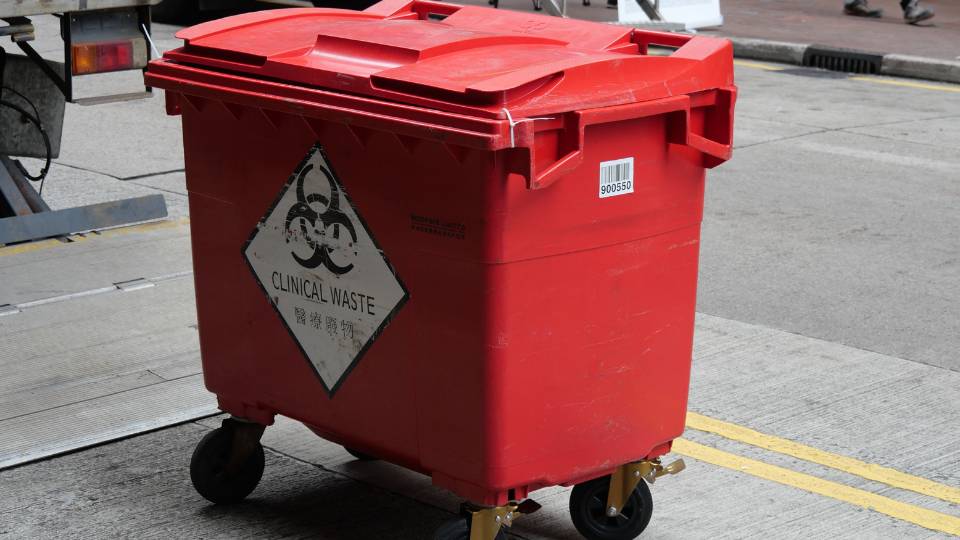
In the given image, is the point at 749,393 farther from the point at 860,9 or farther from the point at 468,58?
the point at 860,9

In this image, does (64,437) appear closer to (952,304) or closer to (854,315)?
(854,315)

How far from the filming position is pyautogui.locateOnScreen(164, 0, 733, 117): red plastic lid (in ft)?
10.7

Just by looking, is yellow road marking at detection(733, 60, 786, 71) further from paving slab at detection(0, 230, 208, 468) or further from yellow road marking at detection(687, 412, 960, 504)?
yellow road marking at detection(687, 412, 960, 504)

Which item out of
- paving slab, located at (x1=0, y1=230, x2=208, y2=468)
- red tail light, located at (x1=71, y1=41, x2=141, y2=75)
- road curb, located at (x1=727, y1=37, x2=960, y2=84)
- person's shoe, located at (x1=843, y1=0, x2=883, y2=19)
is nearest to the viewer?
paving slab, located at (x1=0, y1=230, x2=208, y2=468)

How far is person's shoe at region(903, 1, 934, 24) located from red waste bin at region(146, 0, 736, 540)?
1197cm

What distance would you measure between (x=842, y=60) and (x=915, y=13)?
265 centimetres

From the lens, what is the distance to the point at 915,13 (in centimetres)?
1500

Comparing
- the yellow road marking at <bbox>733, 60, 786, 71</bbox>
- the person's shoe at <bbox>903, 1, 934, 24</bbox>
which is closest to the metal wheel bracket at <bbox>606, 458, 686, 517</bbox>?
the yellow road marking at <bbox>733, 60, 786, 71</bbox>

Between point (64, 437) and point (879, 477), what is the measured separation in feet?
8.67

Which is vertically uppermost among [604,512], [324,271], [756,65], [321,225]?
[321,225]

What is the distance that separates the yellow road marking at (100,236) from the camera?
6.72m

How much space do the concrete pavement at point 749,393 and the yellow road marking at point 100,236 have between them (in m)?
0.09

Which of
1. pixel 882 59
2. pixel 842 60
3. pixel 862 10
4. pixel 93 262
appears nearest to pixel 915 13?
pixel 862 10

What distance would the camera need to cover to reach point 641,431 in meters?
3.67
